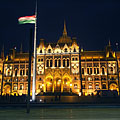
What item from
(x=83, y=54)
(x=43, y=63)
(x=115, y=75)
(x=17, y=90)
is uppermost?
(x=83, y=54)

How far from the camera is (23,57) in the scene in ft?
267

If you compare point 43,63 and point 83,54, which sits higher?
point 83,54

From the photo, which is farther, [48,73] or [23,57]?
[23,57]

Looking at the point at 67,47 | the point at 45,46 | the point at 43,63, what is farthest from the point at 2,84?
the point at 67,47

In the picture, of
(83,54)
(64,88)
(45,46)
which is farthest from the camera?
(83,54)

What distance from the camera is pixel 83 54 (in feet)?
261

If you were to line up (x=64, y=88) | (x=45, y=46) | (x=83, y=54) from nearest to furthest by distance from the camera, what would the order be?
(x=64, y=88), (x=45, y=46), (x=83, y=54)

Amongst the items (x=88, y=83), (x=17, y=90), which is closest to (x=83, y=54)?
(x=88, y=83)

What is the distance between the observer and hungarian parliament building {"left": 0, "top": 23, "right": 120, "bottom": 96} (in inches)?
2714

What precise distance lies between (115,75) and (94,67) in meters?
9.68

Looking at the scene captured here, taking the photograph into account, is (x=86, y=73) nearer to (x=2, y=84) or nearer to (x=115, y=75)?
(x=115, y=75)

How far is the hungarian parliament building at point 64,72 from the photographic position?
6894 cm

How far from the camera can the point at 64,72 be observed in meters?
68.9

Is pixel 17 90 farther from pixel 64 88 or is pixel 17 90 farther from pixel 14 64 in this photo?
A: pixel 64 88
